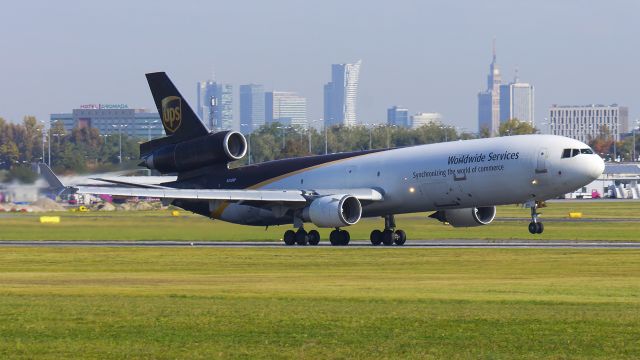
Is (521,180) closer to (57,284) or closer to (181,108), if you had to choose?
(181,108)

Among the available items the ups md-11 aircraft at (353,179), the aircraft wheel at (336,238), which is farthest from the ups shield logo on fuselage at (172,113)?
the aircraft wheel at (336,238)

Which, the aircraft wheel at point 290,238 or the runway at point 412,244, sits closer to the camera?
the runway at point 412,244

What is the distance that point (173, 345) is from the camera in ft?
75.7

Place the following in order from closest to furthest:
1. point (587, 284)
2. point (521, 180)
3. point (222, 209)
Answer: point (587, 284) < point (521, 180) < point (222, 209)

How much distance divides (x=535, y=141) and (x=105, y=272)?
2287 cm

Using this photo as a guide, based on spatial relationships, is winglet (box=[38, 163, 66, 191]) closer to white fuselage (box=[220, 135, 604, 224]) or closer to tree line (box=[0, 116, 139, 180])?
white fuselage (box=[220, 135, 604, 224])

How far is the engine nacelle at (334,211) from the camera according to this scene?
60.7 m

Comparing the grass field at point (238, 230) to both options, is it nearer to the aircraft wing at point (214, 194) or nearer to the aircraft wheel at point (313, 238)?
the aircraft wing at point (214, 194)

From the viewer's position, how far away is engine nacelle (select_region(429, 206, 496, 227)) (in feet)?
207

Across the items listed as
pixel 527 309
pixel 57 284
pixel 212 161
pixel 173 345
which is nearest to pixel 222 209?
pixel 212 161

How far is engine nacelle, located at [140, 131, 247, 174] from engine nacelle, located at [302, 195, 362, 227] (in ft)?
23.9

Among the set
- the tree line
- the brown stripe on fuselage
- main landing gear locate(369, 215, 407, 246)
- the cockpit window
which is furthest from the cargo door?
the tree line

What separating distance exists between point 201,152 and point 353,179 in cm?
881

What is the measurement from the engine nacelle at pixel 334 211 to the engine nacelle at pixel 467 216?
440cm
